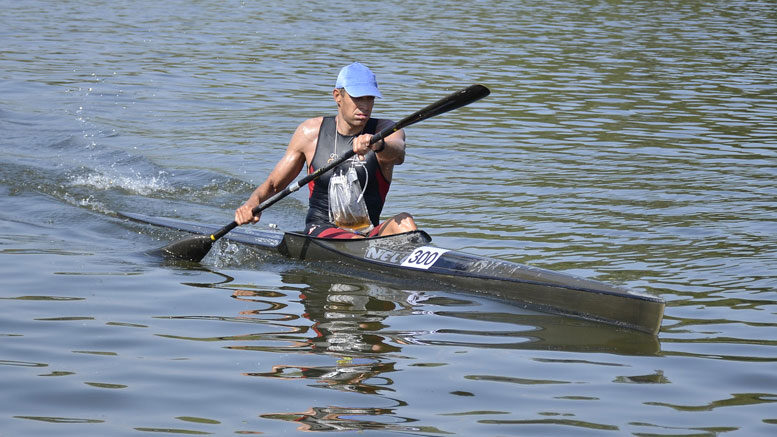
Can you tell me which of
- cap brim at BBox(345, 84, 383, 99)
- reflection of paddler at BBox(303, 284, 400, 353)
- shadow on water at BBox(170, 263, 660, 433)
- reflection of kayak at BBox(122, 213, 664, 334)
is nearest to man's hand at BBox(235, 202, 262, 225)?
reflection of kayak at BBox(122, 213, 664, 334)

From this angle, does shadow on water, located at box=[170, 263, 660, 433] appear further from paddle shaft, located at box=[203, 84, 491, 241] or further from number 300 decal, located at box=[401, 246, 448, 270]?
paddle shaft, located at box=[203, 84, 491, 241]

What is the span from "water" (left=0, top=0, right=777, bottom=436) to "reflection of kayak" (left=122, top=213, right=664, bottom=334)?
132 millimetres

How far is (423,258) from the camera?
694 centimetres

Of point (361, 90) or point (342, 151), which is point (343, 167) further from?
point (361, 90)

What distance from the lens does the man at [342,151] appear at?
23.0ft

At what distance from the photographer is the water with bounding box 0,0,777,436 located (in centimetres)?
471

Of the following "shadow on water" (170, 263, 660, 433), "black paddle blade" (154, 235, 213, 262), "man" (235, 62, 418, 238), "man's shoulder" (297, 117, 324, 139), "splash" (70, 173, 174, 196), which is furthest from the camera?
"splash" (70, 173, 174, 196)

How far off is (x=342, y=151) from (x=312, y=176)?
283 mm

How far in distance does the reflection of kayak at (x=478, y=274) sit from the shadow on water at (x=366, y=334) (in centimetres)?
8

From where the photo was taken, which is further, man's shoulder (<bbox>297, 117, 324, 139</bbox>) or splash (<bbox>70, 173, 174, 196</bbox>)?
splash (<bbox>70, 173, 174, 196</bbox>)

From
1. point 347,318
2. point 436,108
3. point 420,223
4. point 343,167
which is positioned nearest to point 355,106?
point 343,167

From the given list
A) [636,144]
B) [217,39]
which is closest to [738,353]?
[636,144]

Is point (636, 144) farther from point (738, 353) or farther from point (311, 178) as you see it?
point (738, 353)

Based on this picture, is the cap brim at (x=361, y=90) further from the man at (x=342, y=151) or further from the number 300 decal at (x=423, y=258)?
the number 300 decal at (x=423, y=258)
